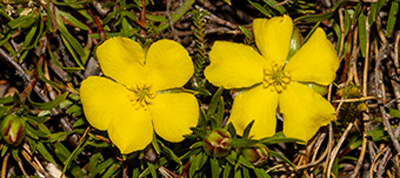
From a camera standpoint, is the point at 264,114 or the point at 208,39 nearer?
the point at 264,114

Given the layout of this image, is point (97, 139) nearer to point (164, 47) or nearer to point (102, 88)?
point (102, 88)

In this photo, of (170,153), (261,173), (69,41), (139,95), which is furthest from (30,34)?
(261,173)

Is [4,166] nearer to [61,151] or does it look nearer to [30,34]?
[61,151]

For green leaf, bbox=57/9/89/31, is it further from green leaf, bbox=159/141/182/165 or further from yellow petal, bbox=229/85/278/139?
yellow petal, bbox=229/85/278/139

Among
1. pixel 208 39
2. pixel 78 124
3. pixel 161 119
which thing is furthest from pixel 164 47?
pixel 78 124

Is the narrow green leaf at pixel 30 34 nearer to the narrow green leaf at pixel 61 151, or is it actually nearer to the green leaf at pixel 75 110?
the green leaf at pixel 75 110

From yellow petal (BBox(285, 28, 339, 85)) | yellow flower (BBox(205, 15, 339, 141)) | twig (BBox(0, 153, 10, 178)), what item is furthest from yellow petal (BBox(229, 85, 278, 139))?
twig (BBox(0, 153, 10, 178))

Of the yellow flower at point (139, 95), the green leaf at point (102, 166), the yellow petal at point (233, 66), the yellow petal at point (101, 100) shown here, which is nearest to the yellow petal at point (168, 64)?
the yellow flower at point (139, 95)
